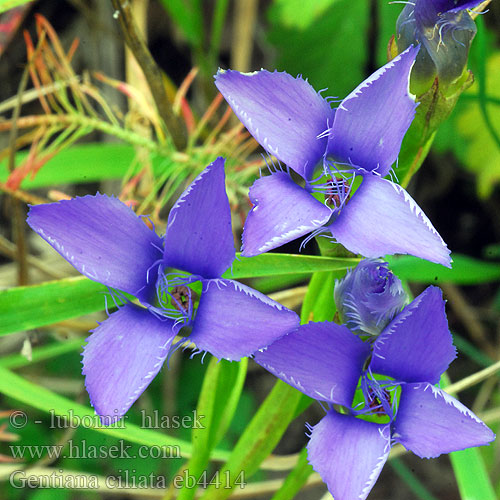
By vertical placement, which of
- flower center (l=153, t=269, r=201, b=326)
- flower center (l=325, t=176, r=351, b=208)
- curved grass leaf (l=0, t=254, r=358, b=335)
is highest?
flower center (l=325, t=176, r=351, b=208)

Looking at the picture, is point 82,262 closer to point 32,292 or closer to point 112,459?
point 32,292

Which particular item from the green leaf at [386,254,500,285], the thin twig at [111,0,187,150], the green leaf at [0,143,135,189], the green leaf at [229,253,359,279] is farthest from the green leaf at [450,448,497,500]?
the green leaf at [0,143,135,189]

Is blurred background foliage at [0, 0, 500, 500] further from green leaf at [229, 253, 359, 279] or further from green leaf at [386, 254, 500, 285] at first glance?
green leaf at [229, 253, 359, 279]

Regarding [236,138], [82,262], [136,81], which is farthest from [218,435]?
[136,81]

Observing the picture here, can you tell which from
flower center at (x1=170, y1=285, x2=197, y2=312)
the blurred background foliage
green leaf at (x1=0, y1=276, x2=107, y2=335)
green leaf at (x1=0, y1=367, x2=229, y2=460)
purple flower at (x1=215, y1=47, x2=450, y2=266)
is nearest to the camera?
purple flower at (x1=215, y1=47, x2=450, y2=266)

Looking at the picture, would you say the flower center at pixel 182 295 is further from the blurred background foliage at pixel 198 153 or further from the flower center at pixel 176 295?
the blurred background foliage at pixel 198 153

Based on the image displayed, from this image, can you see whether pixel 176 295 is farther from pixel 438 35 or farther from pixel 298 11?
pixel 298 11

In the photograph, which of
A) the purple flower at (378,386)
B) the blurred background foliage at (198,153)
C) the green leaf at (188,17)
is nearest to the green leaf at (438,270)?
the blurred background foliage at (198,153)
